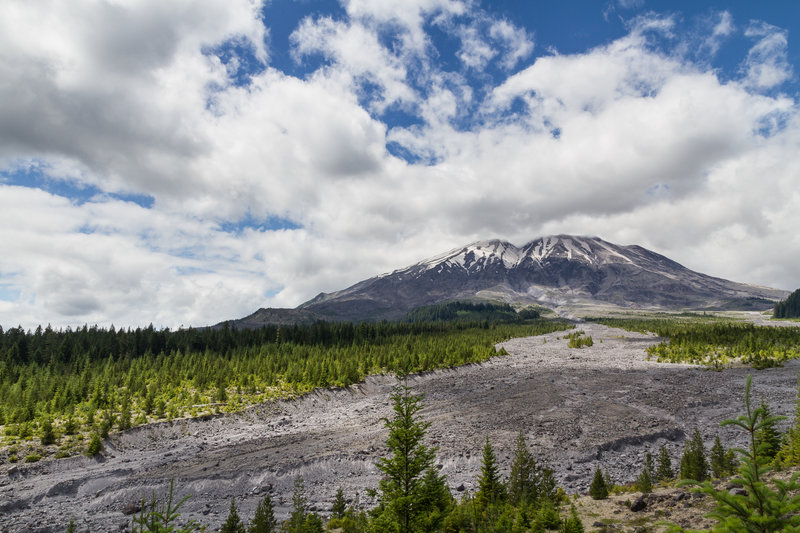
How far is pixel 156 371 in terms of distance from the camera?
6988cm

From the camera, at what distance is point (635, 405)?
47.6 meters

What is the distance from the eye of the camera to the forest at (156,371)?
42.5 meters

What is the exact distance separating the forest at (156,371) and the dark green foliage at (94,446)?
104mm

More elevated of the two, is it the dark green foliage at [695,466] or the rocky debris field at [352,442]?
the dark green foliage at [695,466]

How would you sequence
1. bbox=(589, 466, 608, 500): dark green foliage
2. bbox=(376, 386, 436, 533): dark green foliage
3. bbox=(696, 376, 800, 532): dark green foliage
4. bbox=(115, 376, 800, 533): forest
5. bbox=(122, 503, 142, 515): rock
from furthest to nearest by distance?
bbox=(122, 503, 142, 515): rock, bbox=(589, 466, 608, 500): dark green foliage, bbox=(376, 386, 436, 533): dark green foliage, bbox=(115, 376, 800, 533): forest, bbox=(696, 376, 800, 532): dark green foliage

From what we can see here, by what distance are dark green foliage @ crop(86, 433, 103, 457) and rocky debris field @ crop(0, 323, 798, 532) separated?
676 mm

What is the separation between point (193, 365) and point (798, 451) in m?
78.5

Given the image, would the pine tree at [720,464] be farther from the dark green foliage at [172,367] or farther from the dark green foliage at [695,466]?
the dark green foliage at [172,367]

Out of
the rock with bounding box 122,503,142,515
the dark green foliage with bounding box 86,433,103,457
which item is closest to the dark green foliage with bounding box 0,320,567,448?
the dark green foliage with bounding box 86,433,103,457

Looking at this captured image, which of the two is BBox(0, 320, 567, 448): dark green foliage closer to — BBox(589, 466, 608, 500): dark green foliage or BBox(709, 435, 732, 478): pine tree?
BBox(589, 466, 608, 500): dark green foliage

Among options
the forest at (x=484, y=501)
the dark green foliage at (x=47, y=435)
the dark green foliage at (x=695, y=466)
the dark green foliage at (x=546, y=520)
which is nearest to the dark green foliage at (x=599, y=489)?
the forest at (x=484, y=501)

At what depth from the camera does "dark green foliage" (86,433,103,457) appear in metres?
36.0

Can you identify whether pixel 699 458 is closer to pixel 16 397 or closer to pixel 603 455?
pixel 603 455

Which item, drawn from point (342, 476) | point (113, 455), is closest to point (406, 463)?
point (342, 476)
